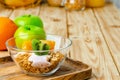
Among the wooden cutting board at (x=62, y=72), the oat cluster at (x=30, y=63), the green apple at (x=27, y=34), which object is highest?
the green apple at (x=27, y=34)

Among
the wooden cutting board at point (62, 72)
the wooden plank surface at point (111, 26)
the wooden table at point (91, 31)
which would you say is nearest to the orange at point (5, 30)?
the wooden table at point (91, 31)

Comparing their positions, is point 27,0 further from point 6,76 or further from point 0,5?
point 6,76

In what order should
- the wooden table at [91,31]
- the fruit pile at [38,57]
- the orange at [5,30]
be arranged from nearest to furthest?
the fruit pile at [38,57]
the wooden table at [91,31]
the orange at [5,30]

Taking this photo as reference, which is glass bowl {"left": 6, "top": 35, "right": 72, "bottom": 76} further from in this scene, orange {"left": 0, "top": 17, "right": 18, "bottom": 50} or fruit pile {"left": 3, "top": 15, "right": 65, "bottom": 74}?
orange {"left": 0, "top": 17, "right": 18, "bottom": 50}

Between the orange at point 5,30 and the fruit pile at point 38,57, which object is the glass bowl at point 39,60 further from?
the orange at point 5,30

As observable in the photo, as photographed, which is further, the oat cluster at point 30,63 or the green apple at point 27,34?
the green apple at point 27,34

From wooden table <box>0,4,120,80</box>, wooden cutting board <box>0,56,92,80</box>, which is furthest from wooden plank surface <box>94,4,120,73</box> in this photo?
wooden cutting board <box>0,56,92,80</box>

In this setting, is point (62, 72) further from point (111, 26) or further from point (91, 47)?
point (111, 26)
